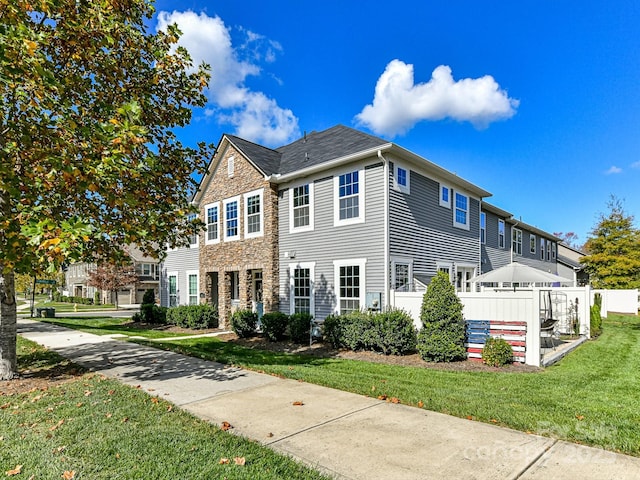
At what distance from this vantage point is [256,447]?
393 centimetres

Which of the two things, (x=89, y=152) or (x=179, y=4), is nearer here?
(x=89, y=152)

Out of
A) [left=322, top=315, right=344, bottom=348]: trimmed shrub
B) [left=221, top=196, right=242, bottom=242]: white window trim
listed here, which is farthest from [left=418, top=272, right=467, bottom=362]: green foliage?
[left=221, top=196, right=242, bottom=242]: white window trim

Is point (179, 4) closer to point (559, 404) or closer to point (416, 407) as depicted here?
point (416, 407)

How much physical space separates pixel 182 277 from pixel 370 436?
17812 millimetres

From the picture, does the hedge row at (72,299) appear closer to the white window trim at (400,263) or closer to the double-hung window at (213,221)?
the double-hung window at (213,221)

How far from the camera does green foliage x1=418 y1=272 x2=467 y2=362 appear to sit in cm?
888

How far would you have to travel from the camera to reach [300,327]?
1180 centimetres

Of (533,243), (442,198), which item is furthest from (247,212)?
(533,243)

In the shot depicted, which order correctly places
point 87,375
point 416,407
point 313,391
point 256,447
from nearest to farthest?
point 256,447 < point 416,407 < point 313,391 < point 87,375

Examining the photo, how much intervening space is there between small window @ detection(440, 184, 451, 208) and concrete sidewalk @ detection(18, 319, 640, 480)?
1029 cm

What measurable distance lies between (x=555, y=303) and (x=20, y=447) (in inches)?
622

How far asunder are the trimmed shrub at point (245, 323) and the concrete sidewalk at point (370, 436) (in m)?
6.52

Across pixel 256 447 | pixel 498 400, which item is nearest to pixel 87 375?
pixel 256 447

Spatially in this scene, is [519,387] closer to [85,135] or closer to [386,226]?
[386,226]
